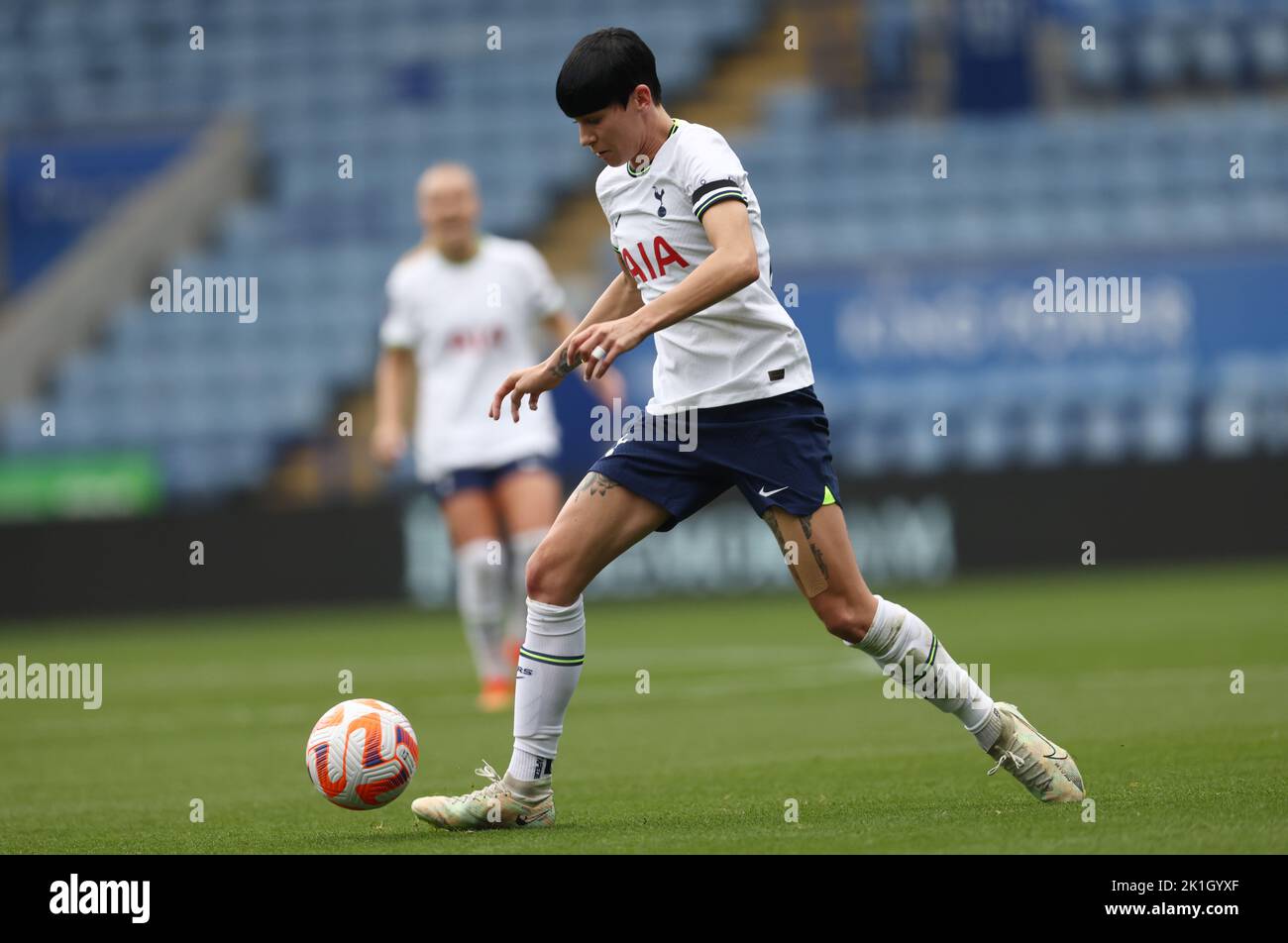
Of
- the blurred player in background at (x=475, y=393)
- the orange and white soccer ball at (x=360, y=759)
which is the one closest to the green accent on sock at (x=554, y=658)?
the orange and white soccer ball at (x=360, y=759)

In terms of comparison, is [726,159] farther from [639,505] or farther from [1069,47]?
[1069,47]

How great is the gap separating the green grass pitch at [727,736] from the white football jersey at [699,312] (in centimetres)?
130

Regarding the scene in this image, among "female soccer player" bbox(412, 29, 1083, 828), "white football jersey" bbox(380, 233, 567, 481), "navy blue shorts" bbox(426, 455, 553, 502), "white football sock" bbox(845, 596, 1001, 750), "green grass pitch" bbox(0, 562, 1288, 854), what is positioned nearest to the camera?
"green grass pitch" bbox(0, 562, 1288, 854)

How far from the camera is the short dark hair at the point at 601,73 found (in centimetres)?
546

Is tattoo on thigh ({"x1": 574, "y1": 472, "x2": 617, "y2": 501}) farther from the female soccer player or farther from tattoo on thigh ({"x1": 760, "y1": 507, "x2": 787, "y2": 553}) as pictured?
tattoo on thigh ({"x1": 760, "y1": 507, "x2": 787, "y2": 553})

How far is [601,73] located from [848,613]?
1.71 meters

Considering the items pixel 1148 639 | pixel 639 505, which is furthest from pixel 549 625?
pixel 1148 639

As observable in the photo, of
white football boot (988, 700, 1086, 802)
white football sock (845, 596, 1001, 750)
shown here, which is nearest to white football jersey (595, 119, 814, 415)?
white football sock (845, 596, 1001, 750)

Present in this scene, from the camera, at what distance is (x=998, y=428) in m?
18.9

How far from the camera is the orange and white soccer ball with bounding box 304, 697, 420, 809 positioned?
19.2ft

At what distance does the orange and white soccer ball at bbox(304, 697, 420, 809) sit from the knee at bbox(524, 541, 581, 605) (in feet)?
2.06

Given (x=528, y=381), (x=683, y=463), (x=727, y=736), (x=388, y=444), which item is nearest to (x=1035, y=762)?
(x=683, y=463)
